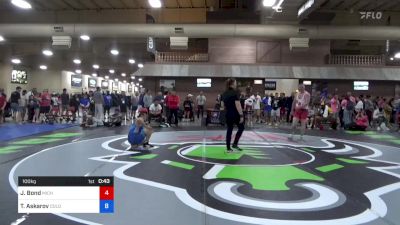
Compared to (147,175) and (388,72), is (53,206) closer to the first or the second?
(147,175)

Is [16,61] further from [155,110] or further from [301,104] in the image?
[301,104]

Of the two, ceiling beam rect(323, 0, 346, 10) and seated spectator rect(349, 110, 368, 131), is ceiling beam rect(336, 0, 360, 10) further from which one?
seated spectator rect(349, 110, 368, 131)

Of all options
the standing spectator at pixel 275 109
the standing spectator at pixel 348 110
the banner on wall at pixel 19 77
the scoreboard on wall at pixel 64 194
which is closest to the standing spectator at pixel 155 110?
the standing spectator at pixel 275 109

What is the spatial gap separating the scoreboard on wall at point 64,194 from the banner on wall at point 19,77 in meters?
29.2

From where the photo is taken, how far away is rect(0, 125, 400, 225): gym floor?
143 inches

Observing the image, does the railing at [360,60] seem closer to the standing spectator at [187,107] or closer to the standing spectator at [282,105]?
the standing spectator at [282,105]

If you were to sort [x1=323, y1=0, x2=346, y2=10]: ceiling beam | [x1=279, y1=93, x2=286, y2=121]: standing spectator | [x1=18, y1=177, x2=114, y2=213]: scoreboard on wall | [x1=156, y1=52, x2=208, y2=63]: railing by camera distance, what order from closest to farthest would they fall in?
[x1=18, y1=177, x2=114, y2=213]: scoreboard on wall
[x1=323, y1=0, x2=346, y2=10]: ceiling beam
[x1=279, y1=93, x2=286, y2=121]: standing spectator
[x1=156, y1=52, x2=208, y2=63]: railing

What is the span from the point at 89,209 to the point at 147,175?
3.33m

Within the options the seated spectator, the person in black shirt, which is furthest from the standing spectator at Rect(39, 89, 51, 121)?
the seated spectator

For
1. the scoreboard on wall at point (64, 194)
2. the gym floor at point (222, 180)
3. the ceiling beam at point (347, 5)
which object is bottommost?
the gym floor at point (222, 180)

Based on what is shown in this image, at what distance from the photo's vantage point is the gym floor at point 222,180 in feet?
11.9

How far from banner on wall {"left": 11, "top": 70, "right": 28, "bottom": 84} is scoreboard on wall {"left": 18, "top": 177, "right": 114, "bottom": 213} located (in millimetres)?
29214

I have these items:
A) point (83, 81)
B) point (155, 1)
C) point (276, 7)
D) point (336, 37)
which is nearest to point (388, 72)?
point (336, 37)

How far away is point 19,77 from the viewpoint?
29000mm
